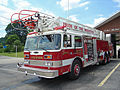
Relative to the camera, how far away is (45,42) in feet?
15.8

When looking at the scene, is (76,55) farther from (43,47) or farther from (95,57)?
(95,57)

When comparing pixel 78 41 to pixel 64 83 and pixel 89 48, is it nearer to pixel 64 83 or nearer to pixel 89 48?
pixel 89 48

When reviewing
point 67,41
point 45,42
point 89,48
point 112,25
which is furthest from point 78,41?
point 112,25

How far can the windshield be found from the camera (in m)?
4.52

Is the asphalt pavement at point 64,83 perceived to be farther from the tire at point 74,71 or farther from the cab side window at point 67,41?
the cab side window at point 67,41

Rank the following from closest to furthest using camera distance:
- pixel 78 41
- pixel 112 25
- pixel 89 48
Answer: pixel 78 41 < pixel 89 48 < pixel 112 25

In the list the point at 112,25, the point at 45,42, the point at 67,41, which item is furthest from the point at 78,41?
the point at 112,25

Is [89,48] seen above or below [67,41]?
below

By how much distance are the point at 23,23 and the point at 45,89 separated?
3.37 meters

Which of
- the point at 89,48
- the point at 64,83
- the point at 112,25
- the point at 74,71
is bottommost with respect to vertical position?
the point at 64,83

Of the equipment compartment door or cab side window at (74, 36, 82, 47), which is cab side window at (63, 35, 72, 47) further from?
the equipment compartment door

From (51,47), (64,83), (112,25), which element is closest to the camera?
(51,47)

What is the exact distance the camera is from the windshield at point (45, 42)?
4.52m

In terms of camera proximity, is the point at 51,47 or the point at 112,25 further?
the point at 112,25
